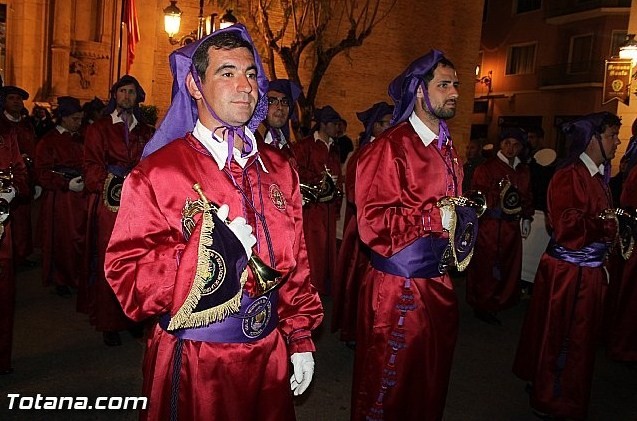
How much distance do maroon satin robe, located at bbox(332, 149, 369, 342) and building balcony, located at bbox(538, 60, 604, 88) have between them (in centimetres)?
2790

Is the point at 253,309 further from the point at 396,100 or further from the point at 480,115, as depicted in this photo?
the point at 480,115

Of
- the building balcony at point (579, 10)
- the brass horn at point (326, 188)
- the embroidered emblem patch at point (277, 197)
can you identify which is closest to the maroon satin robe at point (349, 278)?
the brass horn at point (326, 188)

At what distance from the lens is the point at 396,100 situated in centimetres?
398

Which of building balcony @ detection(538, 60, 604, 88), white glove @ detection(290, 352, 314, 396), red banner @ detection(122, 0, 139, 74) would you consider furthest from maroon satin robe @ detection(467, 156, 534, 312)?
building balcony @ detection(538, 60, 604, 88)

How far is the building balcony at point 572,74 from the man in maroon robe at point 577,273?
2857 cm

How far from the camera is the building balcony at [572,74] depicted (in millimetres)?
30344

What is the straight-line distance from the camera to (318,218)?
7.48 meters

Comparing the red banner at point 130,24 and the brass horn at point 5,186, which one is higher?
the red banner at point 130,24

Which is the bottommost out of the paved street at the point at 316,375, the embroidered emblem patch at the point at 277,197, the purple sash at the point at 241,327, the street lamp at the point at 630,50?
the paved street at the point at 316,375

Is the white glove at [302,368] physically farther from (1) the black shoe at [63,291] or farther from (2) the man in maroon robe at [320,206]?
(1) the black shoe at [63,291]

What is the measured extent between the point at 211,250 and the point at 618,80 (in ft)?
38.3

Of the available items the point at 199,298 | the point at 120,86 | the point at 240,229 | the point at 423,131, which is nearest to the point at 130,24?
the point at 120,86

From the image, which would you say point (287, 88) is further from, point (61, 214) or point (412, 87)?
point (61, 214)

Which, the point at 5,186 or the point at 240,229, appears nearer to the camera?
the point at 240,229
